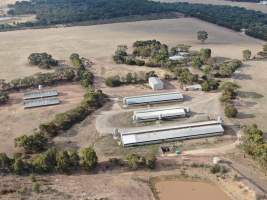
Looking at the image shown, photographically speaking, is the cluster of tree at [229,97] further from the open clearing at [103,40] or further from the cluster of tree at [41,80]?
the cluster of tree at [41,80]

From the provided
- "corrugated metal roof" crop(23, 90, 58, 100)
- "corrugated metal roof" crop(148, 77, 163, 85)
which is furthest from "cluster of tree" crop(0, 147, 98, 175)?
"corrugated metal roof" crop(148, 77, 163, 85)

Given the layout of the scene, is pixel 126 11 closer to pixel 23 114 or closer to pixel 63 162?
pixel 23 114

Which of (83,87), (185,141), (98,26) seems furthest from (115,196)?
(98,26)

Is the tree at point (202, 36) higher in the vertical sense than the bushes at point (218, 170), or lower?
higher

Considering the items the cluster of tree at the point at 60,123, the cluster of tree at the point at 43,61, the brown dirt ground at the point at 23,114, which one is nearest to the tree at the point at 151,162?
the cluster of tree at the point at 60,123

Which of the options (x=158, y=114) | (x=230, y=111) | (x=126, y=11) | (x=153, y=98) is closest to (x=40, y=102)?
(x=153, y=98)

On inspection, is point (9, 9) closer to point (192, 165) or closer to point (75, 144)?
point (75, 144)

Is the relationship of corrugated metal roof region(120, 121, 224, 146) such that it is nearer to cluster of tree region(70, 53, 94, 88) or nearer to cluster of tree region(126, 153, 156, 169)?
cluster of tree region(126, 153, 156, 169)
